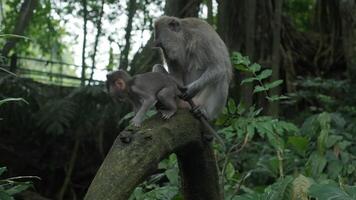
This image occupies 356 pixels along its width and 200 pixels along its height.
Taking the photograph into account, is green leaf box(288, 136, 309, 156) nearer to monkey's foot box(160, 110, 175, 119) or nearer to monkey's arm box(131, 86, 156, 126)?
monkey's arm box(131, 86, 156, 126)

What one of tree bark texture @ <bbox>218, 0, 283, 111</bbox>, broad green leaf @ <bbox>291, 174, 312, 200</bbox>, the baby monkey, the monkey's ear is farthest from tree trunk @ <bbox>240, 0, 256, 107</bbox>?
broad green leaf @ <bbox>291, 174, 312, 200</bbox>

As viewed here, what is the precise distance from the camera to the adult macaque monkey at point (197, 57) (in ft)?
17.0

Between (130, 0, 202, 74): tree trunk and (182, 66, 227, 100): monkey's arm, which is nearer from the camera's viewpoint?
(182, 66, 227, 100): monkey's arm

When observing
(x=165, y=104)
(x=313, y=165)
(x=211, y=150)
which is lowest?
(x=313, y=165)

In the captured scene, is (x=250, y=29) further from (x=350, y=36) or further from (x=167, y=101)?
(x=167, y=101)

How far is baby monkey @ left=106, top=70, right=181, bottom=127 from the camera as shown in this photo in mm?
4531

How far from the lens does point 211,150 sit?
424 centimetres

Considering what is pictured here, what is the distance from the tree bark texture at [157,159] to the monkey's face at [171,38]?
45.3 inches

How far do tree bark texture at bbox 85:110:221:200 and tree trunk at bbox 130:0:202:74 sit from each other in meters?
3.61

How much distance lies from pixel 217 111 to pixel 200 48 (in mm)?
508

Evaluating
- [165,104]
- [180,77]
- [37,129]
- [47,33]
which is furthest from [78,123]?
[165,104]

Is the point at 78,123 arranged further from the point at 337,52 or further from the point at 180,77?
the point at 180,77

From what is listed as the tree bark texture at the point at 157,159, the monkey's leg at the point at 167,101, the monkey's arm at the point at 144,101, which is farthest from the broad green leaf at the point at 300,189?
the monkey's arm at the point at 144,101

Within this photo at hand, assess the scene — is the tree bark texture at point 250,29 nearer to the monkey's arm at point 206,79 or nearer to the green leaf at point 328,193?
the monkey's arm at point 206,79
